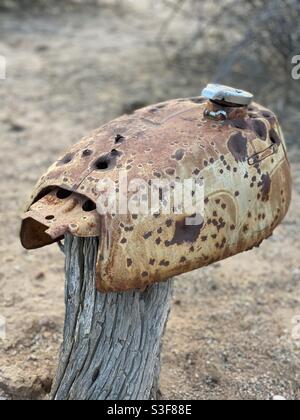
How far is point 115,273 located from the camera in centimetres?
178

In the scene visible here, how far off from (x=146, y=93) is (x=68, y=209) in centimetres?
382

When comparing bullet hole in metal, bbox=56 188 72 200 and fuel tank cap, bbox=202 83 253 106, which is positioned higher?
fuel tank cap, bbox=202 83 253 106

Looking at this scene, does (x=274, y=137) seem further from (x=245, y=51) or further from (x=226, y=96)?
(x=245, y=51)

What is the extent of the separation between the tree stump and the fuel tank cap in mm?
555

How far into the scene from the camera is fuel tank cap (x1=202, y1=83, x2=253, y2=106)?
1.98 m

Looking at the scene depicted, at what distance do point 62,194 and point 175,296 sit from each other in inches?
57.0

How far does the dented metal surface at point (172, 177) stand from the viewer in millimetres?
1791

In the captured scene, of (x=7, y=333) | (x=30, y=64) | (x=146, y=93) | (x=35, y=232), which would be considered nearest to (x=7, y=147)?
(x=146, y=93)
